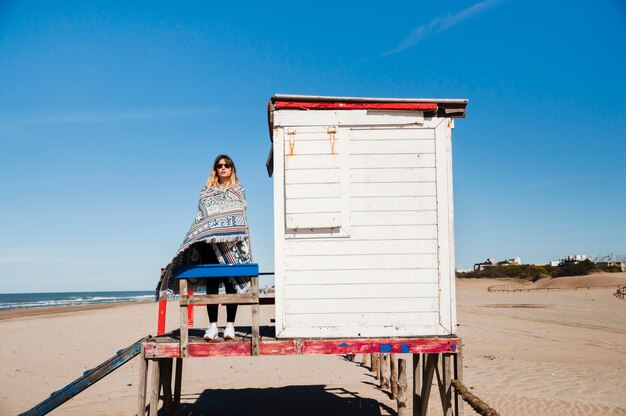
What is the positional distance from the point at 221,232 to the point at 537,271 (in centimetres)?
7015

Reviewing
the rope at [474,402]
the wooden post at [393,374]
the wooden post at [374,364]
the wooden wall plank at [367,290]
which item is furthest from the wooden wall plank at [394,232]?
the wooden post at [374,364]

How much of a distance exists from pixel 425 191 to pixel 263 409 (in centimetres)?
559

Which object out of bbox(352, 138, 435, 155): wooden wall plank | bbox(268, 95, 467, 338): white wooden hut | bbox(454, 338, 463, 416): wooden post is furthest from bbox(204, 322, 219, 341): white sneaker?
bbox(454, 338, 463, 416): wooden post

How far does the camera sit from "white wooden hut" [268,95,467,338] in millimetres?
6176

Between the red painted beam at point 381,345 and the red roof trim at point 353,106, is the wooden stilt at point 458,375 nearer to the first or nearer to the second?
the red painted beam at point 381,345

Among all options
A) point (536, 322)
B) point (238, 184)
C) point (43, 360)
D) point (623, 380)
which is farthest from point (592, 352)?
point (43, 360)

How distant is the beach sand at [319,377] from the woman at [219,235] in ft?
13.8

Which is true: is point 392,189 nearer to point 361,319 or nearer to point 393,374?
point 361,319

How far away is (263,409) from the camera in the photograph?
9898mm

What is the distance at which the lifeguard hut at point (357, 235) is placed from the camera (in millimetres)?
6082

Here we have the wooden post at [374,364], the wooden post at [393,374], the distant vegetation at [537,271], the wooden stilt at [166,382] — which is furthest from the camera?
the distant vegetation at [537,271]

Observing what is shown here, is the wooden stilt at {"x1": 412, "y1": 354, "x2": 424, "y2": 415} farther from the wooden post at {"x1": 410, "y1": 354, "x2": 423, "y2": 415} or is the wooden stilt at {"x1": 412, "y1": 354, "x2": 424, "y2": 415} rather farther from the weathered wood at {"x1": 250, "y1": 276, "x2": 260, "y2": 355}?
the weathered wood at {"x1": 250, "y1": 276, "x2": 260, "y2": 355}

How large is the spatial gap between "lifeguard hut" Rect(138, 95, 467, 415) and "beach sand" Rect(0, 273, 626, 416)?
4.17 meters

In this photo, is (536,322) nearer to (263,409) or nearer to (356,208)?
(263,409)
